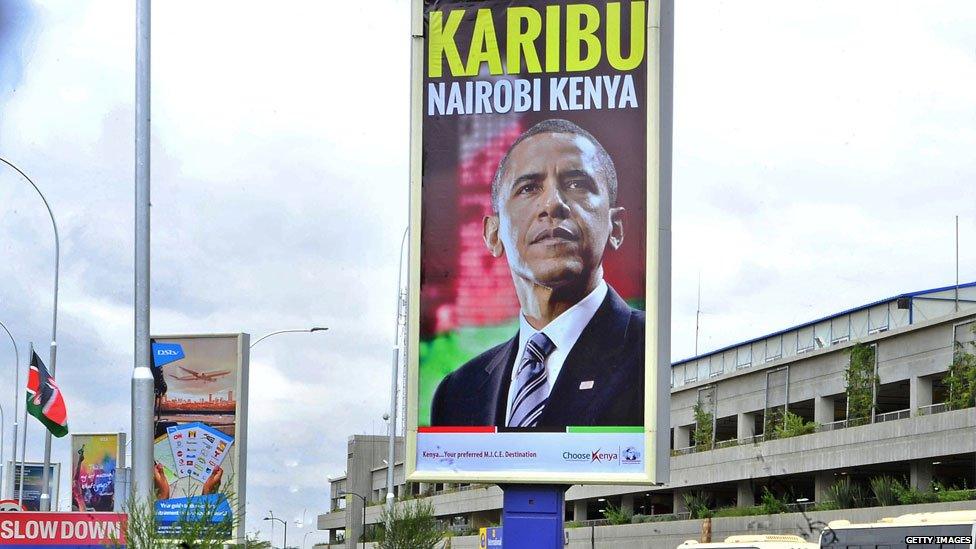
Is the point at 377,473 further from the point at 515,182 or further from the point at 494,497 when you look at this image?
the point at 515,182

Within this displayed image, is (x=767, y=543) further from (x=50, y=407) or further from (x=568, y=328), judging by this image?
(x=50, y=407)

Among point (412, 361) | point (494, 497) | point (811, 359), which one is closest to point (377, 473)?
point (494, 497)

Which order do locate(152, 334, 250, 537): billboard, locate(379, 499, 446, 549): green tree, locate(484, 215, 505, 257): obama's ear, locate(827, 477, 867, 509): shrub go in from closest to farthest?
1. locate(484, 215, 505, 257): obama's ear
2. locate(152, 334, 250, 537): billboard
3. locate(827, 477, 867, 509): shrub
4. locate(379, 499, 446, 549): green tree

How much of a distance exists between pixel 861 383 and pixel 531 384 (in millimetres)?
27531

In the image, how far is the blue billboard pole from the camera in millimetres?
23453

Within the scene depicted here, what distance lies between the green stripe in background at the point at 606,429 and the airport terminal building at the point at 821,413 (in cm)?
2105

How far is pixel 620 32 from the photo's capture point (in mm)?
23766

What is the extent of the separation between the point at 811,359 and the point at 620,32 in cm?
3157

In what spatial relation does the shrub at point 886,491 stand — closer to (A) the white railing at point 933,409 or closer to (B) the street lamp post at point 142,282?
(A) the white railing at point 933,409

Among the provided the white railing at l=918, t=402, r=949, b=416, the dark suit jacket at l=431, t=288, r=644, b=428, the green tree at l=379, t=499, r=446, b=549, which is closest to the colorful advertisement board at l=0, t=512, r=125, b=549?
the dark suit jacket at l=431, t=288, r=644, b=428

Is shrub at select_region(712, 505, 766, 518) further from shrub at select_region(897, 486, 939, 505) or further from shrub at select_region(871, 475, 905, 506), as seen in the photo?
shrub at select_region(897, 486, 939, 505)

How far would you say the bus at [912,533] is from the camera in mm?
25266

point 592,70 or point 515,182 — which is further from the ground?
point 592,70

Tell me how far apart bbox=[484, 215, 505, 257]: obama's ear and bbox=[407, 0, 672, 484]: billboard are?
4 cm
